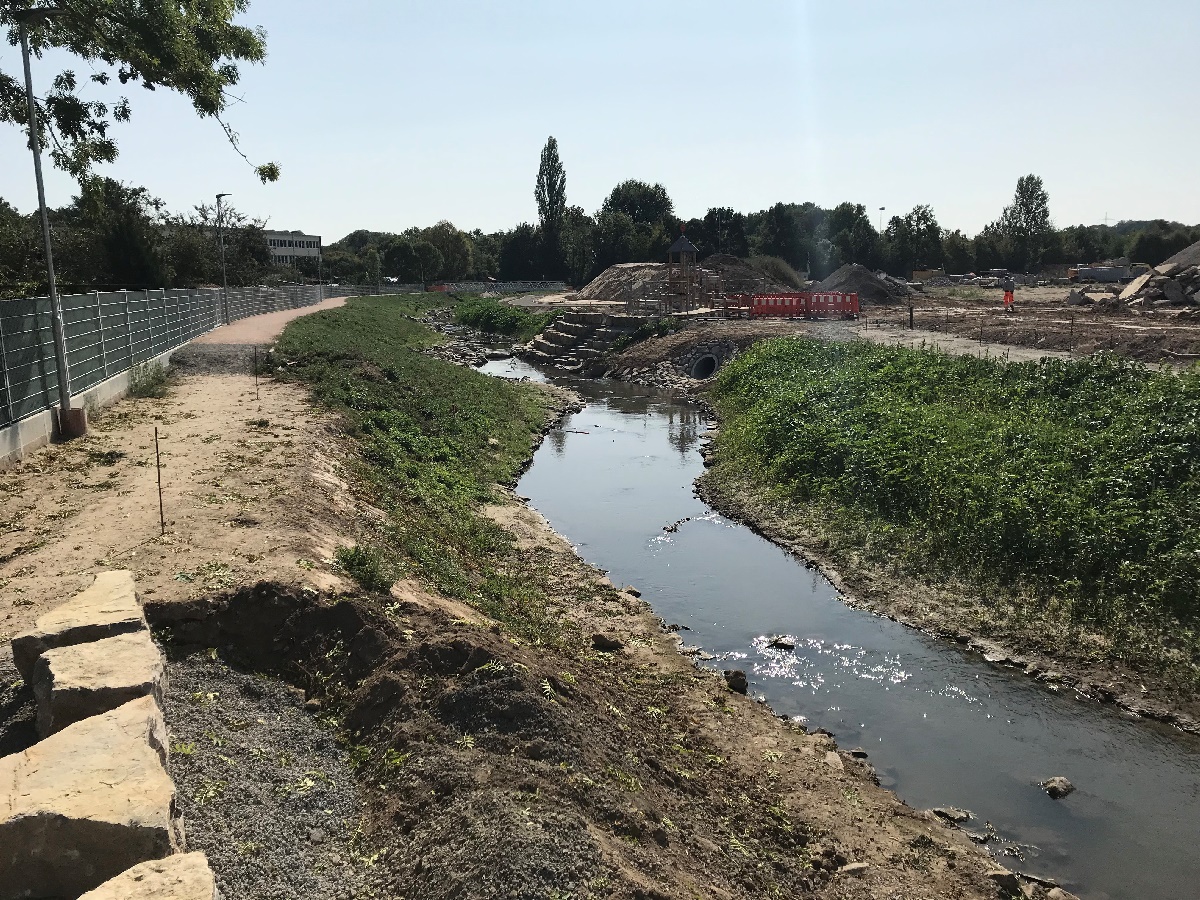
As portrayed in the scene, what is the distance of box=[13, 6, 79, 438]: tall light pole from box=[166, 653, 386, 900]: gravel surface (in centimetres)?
1017

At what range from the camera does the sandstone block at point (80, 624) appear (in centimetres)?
672

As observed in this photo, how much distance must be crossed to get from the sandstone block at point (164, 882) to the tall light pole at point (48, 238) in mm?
12876

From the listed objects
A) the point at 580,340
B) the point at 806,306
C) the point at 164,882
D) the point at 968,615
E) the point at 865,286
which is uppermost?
the point at 865,286

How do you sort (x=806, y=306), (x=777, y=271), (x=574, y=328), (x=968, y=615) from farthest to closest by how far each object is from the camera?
1. (x=777, y=271)
2. (x=574, y=328)
3. (x=806, y=306)
4. (x=968, y=615)

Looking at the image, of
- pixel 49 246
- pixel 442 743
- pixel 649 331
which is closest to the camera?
pixel 442 743

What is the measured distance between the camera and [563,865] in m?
5.71

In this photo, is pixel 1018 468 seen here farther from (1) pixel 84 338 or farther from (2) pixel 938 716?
(1) pixel 84 338

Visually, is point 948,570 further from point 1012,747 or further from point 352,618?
point 352,618

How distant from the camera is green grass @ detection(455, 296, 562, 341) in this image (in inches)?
2422

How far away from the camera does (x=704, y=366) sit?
4219 centimetres

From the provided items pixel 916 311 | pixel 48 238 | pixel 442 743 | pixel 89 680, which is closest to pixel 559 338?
pixel 916 311

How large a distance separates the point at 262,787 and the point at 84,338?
15979 mm

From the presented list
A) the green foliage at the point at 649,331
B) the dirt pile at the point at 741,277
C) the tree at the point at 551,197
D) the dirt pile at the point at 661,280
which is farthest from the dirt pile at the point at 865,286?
the tree at the point at 551,197

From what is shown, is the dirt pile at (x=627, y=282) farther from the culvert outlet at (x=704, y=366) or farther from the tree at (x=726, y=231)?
the culvert outlet at (x=704, y=366)
